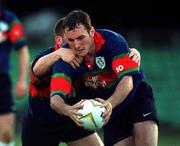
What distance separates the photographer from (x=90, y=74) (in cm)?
845

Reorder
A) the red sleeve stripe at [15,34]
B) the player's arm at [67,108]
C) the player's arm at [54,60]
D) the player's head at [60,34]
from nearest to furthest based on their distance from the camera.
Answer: the player's arm at [67,108]
the player's arm at [54,60]
the player's head at [60,34]
the red sleeve stripe at [15,34]

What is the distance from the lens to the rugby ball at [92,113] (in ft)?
25.9

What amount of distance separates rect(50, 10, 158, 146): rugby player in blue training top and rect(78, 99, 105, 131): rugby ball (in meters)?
0.05

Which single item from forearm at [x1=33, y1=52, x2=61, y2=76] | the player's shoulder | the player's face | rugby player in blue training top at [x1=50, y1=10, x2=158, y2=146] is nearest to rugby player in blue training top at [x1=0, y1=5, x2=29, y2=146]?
rugby player in blue training top at [x1=50, y1=10, x2=158, y2=146]

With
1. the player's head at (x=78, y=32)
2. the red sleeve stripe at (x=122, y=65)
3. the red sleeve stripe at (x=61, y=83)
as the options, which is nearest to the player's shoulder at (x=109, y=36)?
the red sleeve stripe at (x=122, y=65)

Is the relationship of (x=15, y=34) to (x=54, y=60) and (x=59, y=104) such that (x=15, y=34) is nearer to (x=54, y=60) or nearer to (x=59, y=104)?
(x=54, y=60)

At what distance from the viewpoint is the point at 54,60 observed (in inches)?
327

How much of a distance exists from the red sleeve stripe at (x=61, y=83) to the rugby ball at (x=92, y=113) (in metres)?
0.28

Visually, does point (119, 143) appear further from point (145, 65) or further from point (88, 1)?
point (88, 1)

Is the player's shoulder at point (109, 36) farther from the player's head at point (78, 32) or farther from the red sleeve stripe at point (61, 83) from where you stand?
the red sleeve stripe at point (61, 83)

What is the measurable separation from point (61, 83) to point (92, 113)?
48cm

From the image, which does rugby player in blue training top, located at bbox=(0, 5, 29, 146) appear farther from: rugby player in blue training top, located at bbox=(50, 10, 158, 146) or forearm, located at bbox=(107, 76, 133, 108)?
forearm, located at bbox=(107, 76, 133, 108)

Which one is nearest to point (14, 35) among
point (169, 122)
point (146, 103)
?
point (146, 103)

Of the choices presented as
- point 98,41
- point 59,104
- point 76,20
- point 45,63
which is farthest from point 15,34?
point 59,104
